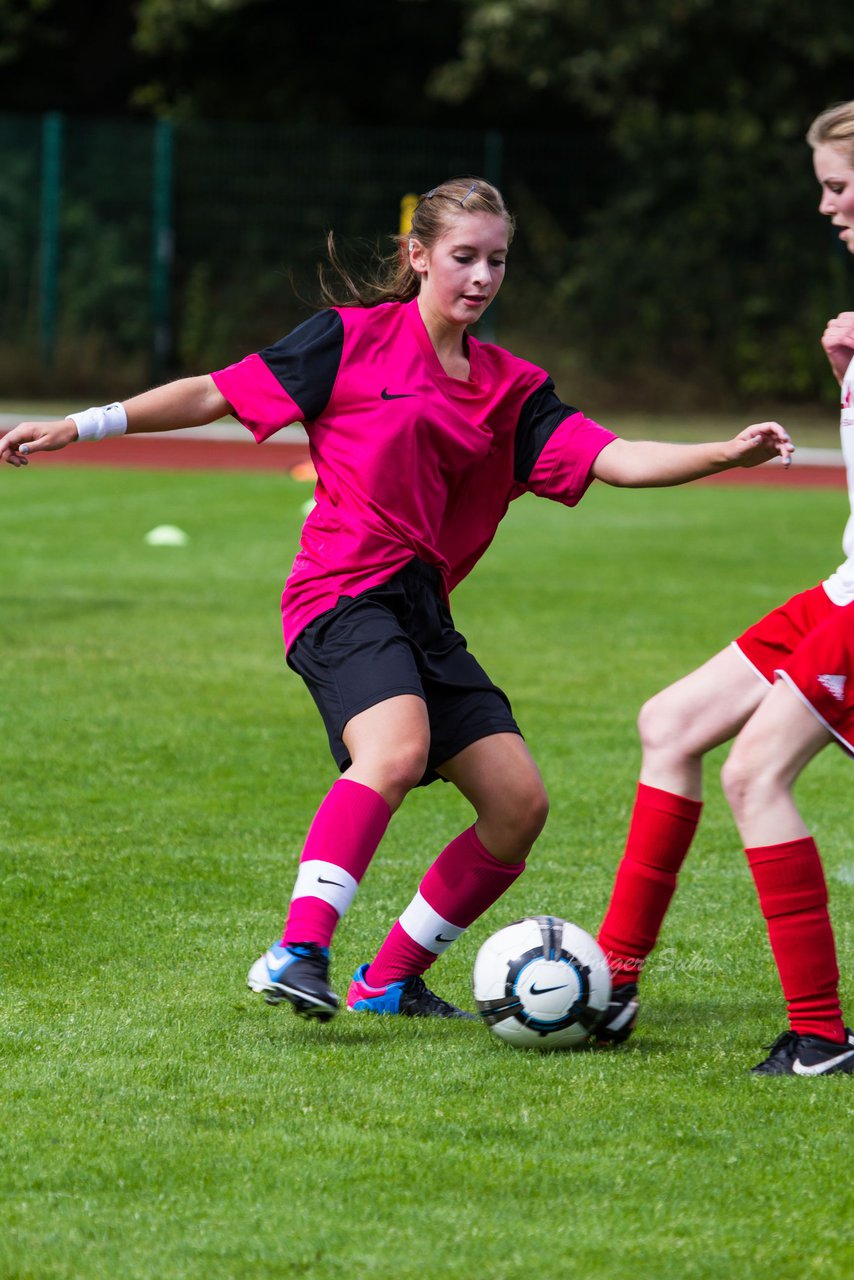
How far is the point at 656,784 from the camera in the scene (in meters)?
4.18

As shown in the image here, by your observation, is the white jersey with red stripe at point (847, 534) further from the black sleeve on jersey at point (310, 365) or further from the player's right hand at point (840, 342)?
the black sleeve on jersey at point (310, 365)

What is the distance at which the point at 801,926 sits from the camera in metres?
3.92

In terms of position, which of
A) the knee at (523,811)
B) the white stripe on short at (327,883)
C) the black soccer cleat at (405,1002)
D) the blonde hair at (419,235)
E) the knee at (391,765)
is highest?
the blonde hair at (419,235)

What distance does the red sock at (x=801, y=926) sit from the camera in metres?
3.91

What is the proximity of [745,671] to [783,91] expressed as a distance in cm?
2401

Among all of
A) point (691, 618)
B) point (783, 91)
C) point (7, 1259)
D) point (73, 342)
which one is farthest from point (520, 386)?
point (783, 91)

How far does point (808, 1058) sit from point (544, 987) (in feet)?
1.83

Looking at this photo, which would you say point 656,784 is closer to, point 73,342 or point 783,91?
point 73,342

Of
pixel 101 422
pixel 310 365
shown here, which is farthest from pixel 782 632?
pixel 101 422

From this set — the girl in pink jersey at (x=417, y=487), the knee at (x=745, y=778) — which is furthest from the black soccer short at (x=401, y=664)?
the knee at (x=745, y=778)

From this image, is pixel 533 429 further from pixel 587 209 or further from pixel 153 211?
pixel 587 209

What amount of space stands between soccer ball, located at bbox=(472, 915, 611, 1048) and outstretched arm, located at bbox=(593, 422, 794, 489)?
103cm

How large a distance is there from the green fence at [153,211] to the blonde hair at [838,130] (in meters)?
21.1

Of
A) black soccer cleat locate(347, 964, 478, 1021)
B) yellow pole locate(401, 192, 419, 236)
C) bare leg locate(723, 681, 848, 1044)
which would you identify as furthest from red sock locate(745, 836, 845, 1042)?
yellow pole locate(401, 192, 419, 236)
